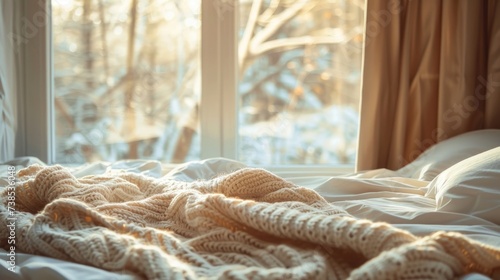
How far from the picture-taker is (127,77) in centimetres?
275

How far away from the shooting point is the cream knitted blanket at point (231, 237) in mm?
881

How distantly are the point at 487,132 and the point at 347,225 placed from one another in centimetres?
137

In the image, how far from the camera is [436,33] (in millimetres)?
2406

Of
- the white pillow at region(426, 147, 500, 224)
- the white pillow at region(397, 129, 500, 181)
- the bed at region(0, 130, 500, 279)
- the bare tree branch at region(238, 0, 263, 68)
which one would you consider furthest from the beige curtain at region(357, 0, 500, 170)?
the white pillow at region(426, 147, 500, 224)

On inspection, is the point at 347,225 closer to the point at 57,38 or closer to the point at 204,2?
the point at 204,2

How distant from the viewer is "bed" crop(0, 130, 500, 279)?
0.91 meters

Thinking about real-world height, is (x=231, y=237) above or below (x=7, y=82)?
below

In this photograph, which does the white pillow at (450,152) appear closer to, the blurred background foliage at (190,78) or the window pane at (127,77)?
the blurred background foliage at (190,78)

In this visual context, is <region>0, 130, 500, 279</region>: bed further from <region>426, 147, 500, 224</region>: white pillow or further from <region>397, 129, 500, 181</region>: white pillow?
<region>397, 129, 500, 181</region>: white pillow

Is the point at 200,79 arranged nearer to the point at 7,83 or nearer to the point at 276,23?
the point at 276,23

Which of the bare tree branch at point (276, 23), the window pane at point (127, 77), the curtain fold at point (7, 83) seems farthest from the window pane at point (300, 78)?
the curtain fold at point (7, 83)

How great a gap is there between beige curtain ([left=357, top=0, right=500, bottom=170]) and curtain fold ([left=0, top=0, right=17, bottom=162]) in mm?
1481

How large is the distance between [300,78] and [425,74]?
555 millimetres

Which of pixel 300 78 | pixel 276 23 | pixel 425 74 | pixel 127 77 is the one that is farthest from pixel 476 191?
pixel 127 77
